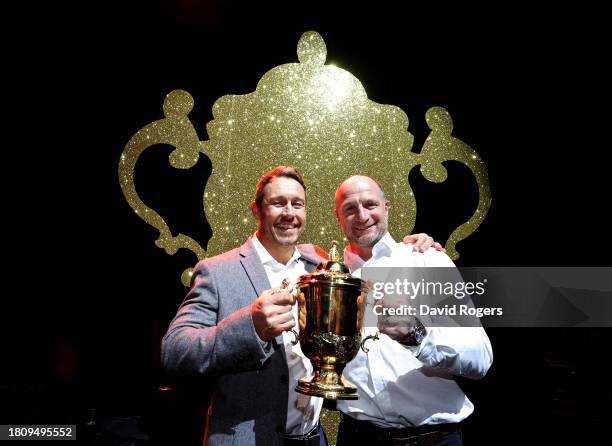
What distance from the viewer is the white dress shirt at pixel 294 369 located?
2.05 metres

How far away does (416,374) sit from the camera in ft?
7.50

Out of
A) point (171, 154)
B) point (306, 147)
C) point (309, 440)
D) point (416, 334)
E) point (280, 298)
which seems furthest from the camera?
point (306, 147)

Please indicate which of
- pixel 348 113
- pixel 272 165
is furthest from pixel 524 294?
pixel 272 165

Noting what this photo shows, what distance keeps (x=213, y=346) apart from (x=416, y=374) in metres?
1.14

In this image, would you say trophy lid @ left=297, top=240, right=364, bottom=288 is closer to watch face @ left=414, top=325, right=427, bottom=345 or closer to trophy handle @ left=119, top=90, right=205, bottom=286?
watch face @ left=414, top=325, right=427, bottom=345

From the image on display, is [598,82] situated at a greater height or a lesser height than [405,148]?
greater

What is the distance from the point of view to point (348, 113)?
2.91m

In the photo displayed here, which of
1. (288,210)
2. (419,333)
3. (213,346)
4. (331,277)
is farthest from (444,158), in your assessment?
(213,346)

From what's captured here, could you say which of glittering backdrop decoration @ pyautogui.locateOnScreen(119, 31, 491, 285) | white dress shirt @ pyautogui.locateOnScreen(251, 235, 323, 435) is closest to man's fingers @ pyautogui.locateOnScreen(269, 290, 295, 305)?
white dress shirt @ pyautogui.locateOnScreen(251, 235, 323, 435)

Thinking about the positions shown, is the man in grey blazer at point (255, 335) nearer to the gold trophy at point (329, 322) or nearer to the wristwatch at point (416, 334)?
the gold trophy at point (329, 322)

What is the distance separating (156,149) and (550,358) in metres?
4.61

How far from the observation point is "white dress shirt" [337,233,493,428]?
207 cm

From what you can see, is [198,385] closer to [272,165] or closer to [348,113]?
[272,165]

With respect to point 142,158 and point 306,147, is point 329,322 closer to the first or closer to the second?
Answer: point 306,147
